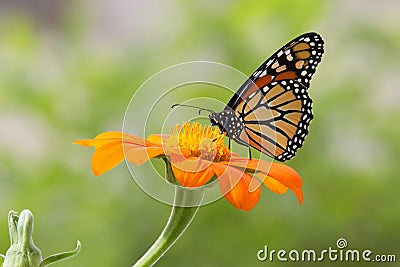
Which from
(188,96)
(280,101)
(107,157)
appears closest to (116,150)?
(107,157)

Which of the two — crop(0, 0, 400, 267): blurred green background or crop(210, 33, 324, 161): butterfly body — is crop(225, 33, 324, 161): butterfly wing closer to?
crop(210, 33, 324, 161): butterfly body

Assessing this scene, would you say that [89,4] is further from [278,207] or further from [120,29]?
[278,207]

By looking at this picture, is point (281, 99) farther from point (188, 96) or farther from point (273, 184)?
point (188, 96)

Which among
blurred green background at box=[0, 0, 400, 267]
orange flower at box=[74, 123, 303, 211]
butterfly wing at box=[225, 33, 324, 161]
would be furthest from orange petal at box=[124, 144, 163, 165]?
blurred green background at box=[0, 0, 400, 267]

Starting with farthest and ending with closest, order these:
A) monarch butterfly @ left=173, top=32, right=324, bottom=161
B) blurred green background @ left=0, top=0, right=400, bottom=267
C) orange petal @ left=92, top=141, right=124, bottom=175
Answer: blurred green background @ left=0, top=0, right=400, bottom=267 < monarch butterfly @ left=173, top=32, right=324, bottom=161 < orange petal @ left=92, top=141, right=124, bottom=175

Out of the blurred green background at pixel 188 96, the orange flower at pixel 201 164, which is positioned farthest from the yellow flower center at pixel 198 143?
the blurred green background at pixel 188 96

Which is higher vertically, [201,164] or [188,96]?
[188,96]
